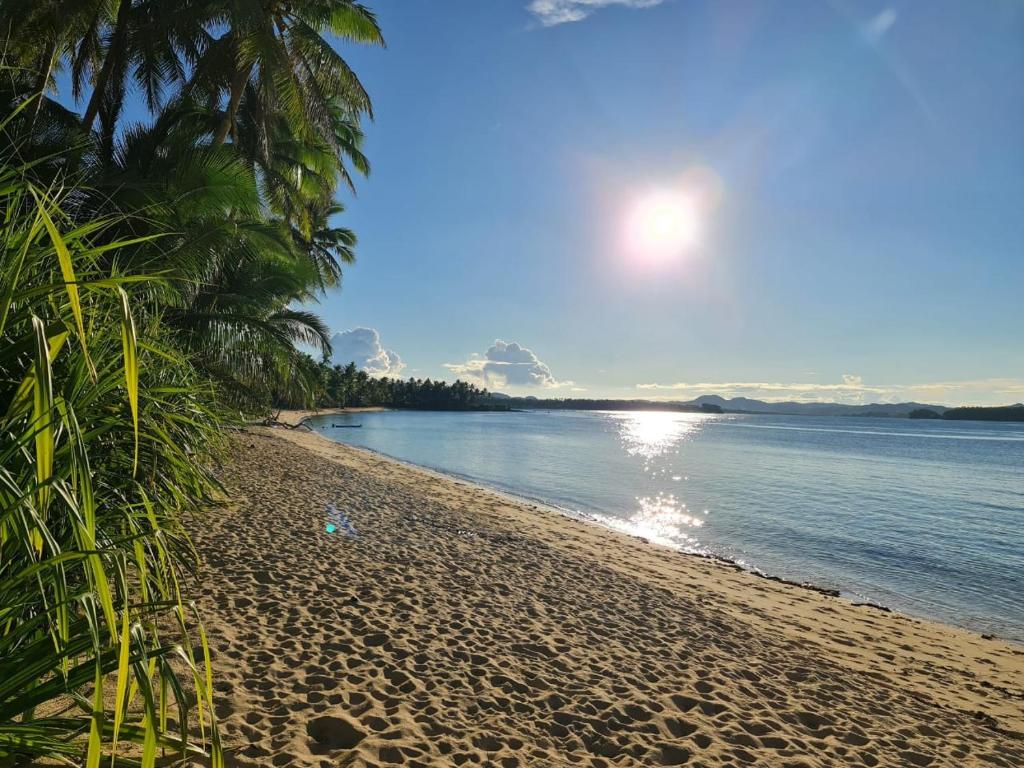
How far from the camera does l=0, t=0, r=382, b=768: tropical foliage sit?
5.13ft

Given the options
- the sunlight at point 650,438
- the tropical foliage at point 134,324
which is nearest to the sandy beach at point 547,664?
the tropical foliage at point 134,324

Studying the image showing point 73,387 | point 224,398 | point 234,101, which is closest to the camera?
point 73,387

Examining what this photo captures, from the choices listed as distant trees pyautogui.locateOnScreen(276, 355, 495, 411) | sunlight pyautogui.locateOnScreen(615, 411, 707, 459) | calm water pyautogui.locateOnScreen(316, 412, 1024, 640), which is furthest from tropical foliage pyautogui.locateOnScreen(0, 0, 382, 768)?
distant trees pyautogui.locateOnScreen(276, 355, 495, 411)

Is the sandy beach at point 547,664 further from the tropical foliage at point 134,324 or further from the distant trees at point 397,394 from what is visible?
the distant trees at point 397,394

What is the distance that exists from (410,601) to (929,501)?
75.4 feet

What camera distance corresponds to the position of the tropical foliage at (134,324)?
1.56 metres

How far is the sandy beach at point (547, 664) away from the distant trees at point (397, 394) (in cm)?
6815

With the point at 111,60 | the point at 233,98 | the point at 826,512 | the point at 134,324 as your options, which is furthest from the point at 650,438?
the point at 134,324

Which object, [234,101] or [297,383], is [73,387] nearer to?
[297,383]

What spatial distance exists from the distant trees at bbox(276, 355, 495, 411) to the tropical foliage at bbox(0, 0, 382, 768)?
202 ft

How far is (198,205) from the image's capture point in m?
8.52

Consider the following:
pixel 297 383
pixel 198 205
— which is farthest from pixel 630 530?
pixel 198 205

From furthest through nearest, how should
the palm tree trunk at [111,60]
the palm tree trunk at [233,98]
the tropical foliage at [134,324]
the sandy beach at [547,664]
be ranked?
1. the palm tree trunk at [233,98]
2. the palm tree trunk at [111,60]
3. the sandy beach at [547,664]
4. the tropical foliage at [134,324]

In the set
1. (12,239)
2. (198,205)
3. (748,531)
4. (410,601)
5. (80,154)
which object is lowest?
(748,531)
